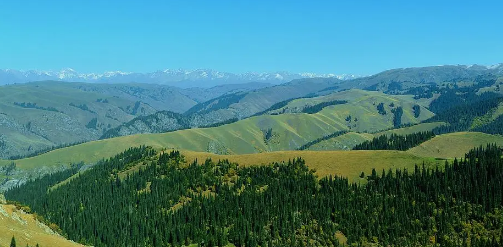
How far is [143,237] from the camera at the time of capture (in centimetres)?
19300

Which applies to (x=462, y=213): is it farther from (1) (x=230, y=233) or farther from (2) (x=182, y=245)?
(2) (x=182, y=245)

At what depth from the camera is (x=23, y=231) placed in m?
110

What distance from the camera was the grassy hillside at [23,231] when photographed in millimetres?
101381

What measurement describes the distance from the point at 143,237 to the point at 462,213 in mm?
141612

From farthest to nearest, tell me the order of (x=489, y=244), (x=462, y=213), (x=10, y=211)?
1. (x=462, y=213)
2. (x=489, y=244)
3. (x=10, y=211)

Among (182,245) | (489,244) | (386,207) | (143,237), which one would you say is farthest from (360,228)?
(143,237)

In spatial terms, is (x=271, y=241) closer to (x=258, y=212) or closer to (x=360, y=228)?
(x=258, y=212)

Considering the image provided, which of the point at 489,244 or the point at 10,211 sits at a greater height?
the point at 10,211

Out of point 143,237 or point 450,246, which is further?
point 143,237

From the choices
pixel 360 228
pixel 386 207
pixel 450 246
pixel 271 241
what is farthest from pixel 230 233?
pixel 450 246

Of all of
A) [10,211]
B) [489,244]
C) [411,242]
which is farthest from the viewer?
[411,242]

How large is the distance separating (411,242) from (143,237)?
115 meters

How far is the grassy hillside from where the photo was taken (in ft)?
333

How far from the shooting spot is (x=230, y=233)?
183 metres
